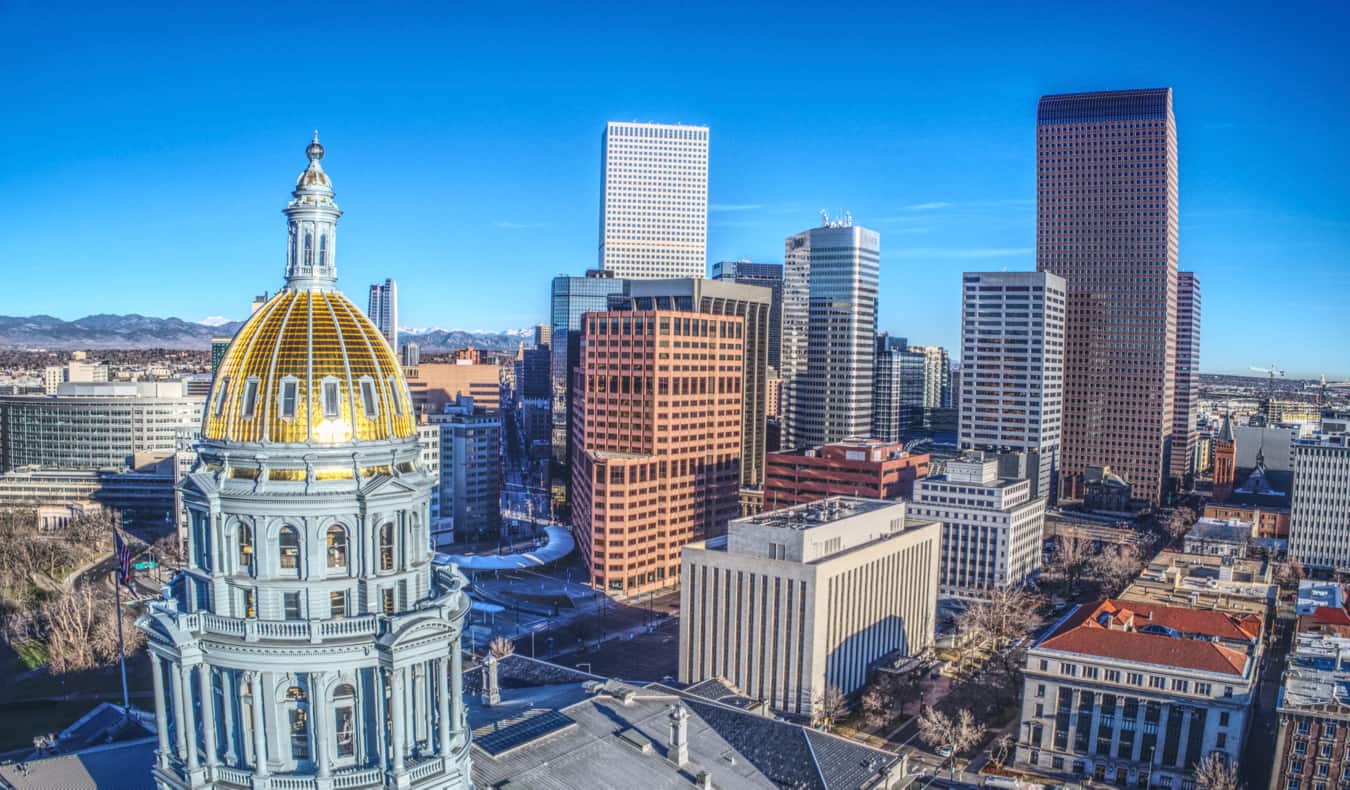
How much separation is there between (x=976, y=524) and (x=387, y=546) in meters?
138

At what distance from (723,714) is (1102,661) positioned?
1680 inches

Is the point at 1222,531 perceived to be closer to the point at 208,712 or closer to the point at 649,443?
the point at 649,443

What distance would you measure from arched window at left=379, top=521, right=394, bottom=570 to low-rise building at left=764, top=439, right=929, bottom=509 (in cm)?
14231

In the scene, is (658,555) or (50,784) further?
(658,555)

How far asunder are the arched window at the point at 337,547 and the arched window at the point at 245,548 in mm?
3165

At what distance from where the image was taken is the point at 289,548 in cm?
4231

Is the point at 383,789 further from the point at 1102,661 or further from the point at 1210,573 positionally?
the point at 1210,573

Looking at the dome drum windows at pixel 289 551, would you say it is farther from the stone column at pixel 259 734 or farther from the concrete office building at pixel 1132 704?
the concrete office building at pixel 1132 704

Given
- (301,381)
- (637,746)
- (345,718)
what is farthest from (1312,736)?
(301,381)

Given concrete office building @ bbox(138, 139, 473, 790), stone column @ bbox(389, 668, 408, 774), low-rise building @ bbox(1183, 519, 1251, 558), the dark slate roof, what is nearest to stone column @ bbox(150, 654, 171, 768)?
concrete office building @ bbox(138, 139, 473, 790)

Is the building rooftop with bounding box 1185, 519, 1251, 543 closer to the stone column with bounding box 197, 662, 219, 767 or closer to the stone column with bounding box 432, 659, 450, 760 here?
the stone column with bounding box 432, 659, 450, 760

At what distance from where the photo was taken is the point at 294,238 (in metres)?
45.1

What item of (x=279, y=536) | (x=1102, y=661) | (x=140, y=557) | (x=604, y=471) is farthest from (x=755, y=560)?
(x=140, y=557)

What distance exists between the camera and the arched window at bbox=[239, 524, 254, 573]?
42.2 m
